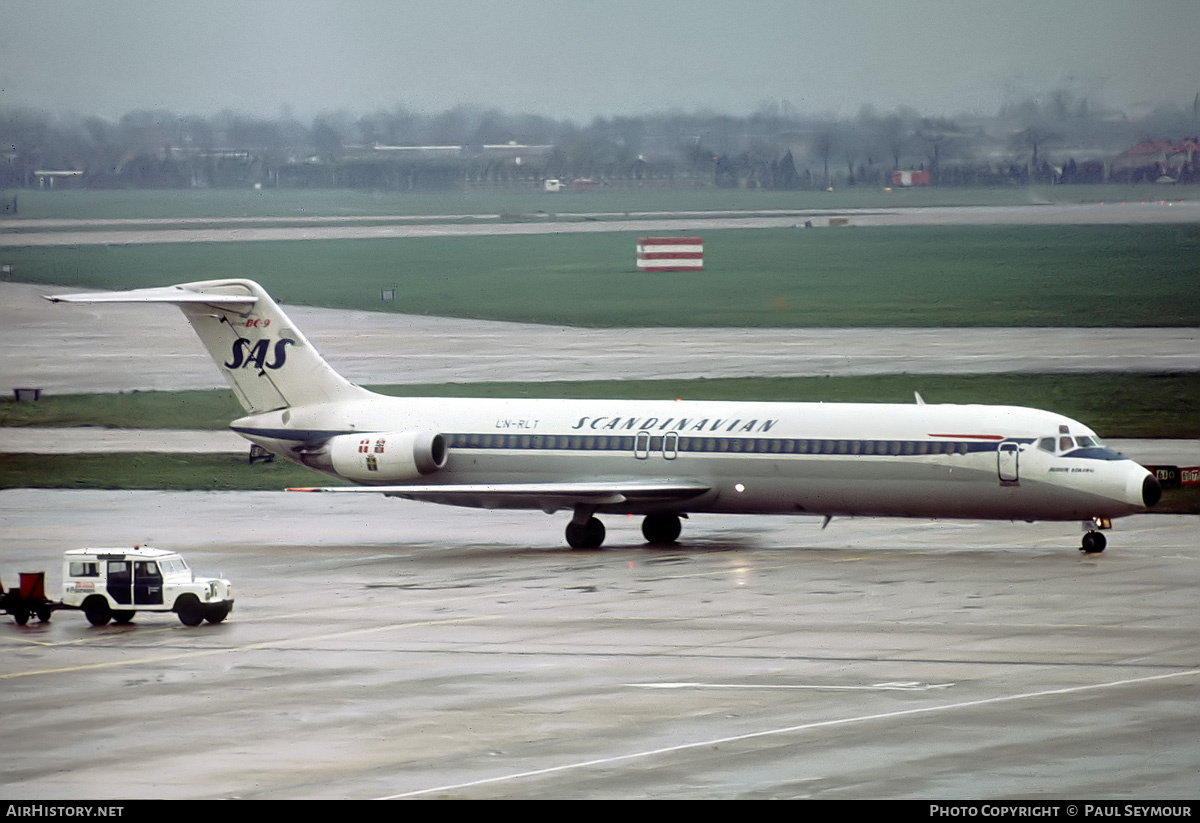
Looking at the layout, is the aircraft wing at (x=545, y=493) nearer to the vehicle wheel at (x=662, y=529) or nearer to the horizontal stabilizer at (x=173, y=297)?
the vehicle wheel at (x=662, y=529)

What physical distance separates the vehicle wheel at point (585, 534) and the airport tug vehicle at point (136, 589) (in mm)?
10615

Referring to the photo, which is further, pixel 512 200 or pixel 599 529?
pixel 512 200

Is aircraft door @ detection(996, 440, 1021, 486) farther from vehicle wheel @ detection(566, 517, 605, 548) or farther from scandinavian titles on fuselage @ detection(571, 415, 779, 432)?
vehicle wheel @ detection(566, 517, 605, 548)

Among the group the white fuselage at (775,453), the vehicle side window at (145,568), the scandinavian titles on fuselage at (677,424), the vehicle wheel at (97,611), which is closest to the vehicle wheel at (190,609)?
the vehicle side window at (145,568)

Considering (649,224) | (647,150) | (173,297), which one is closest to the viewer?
(173,297)

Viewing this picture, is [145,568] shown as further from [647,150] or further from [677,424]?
[647,150]

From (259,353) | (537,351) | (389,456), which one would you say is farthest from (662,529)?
(537,351)

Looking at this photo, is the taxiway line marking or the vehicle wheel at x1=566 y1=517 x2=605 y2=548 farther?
the vehicle wheel at x1=566 y1=517 x2=605 y2=548

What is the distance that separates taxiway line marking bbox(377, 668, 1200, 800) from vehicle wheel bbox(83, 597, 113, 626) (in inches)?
521

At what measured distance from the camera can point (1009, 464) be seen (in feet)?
135

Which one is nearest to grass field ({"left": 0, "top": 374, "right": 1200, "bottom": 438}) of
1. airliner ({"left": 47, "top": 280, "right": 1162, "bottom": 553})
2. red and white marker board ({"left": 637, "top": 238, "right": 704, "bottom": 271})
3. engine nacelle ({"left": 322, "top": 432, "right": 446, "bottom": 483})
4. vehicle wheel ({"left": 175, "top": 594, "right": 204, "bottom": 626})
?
airliner ({"left": 47, "top": 280, "right": 1162, "bottom": 553})

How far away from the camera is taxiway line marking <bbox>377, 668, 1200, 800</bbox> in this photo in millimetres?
22859

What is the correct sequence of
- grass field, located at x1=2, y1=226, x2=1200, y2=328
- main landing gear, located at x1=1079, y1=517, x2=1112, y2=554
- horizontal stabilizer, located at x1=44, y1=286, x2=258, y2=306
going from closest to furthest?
main landing gear, located at x1=1079, y1=517, x2=1112, y2=554
horizontal stabilizer, located at x1=44, y1=286, x2=258, y2=306
grass field, located at x1=2, y1=226, x2=1200, y2=328

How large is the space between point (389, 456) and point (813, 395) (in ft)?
81.4
